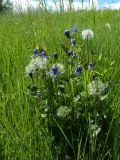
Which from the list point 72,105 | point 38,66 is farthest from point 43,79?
point 72,105

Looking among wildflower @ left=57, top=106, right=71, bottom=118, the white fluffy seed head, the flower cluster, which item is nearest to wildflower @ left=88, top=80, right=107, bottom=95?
the flower cluster

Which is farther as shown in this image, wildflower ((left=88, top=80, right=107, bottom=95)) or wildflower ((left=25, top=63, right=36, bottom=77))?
wildflower ((left=25, top=63, right=36, bottom=77))

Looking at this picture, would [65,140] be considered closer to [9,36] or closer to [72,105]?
[72,105]

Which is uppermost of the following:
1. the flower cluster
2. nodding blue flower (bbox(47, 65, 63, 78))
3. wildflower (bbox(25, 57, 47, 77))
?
wildflower (bbox(25, 57, 47, 77))

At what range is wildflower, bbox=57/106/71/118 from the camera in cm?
150

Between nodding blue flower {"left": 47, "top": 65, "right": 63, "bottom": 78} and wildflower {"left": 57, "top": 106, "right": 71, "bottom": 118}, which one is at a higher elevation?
nodding blue flower {"left": 47, "top": 65, "right": 63, "bottom": 78}

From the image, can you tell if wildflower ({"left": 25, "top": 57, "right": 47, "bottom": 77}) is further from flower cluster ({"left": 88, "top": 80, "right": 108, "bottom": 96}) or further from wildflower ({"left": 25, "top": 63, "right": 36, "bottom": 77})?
flower cluster ({"left": 88, "top": 80, "right": 108, "bottom": 96})

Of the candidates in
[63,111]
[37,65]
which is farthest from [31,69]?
[63,111]

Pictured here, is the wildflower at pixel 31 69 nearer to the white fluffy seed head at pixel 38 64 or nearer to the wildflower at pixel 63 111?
the white fluffy seed head at pixel 38 64

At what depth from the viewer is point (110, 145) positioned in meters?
1.51

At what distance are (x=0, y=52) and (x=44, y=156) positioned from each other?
1475mm

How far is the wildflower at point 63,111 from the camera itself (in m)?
1.50

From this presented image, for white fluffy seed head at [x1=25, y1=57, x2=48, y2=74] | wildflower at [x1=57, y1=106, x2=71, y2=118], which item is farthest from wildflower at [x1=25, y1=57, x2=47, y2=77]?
wildflower at [x1=57, y1=106, x2=71, y2=118]

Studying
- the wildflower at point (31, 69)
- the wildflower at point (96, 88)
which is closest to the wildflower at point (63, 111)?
the wildflower at point (96, 88)
